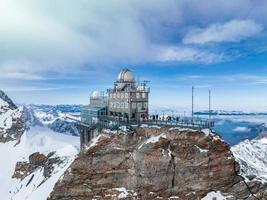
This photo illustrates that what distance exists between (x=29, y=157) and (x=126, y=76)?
50770 millimetres

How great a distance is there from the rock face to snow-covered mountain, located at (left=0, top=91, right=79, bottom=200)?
1077cm

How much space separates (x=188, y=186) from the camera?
94312 mm

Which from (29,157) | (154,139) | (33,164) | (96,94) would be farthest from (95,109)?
(29,157)

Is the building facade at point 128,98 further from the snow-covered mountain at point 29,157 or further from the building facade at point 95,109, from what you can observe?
the snow-covered mountain at point 29,157

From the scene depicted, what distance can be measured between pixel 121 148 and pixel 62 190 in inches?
685

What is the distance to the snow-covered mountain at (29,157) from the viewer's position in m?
115

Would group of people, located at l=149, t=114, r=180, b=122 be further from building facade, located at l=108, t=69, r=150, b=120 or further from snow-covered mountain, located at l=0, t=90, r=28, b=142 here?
snow-covered mountain, located at l=0, t=90, r=28, b=142

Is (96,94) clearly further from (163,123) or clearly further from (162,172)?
(162,172)

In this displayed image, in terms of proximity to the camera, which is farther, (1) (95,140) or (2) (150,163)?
(1) (95,140)

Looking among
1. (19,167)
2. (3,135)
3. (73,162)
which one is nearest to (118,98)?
(73,162)

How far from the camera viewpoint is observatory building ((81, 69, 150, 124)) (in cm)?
10950

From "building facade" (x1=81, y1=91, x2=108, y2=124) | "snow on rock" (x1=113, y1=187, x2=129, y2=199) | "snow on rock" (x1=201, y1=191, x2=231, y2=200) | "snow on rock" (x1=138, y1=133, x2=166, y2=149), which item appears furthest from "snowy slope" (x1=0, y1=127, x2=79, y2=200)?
"snow on rock" (x1=201, y1=191, x2=231, y2=200)

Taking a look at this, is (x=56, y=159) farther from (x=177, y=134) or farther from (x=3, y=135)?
(x=3, y=135)

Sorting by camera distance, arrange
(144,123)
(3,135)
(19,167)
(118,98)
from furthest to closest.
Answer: (3,135), (19,167), (118,98), (144,123)
